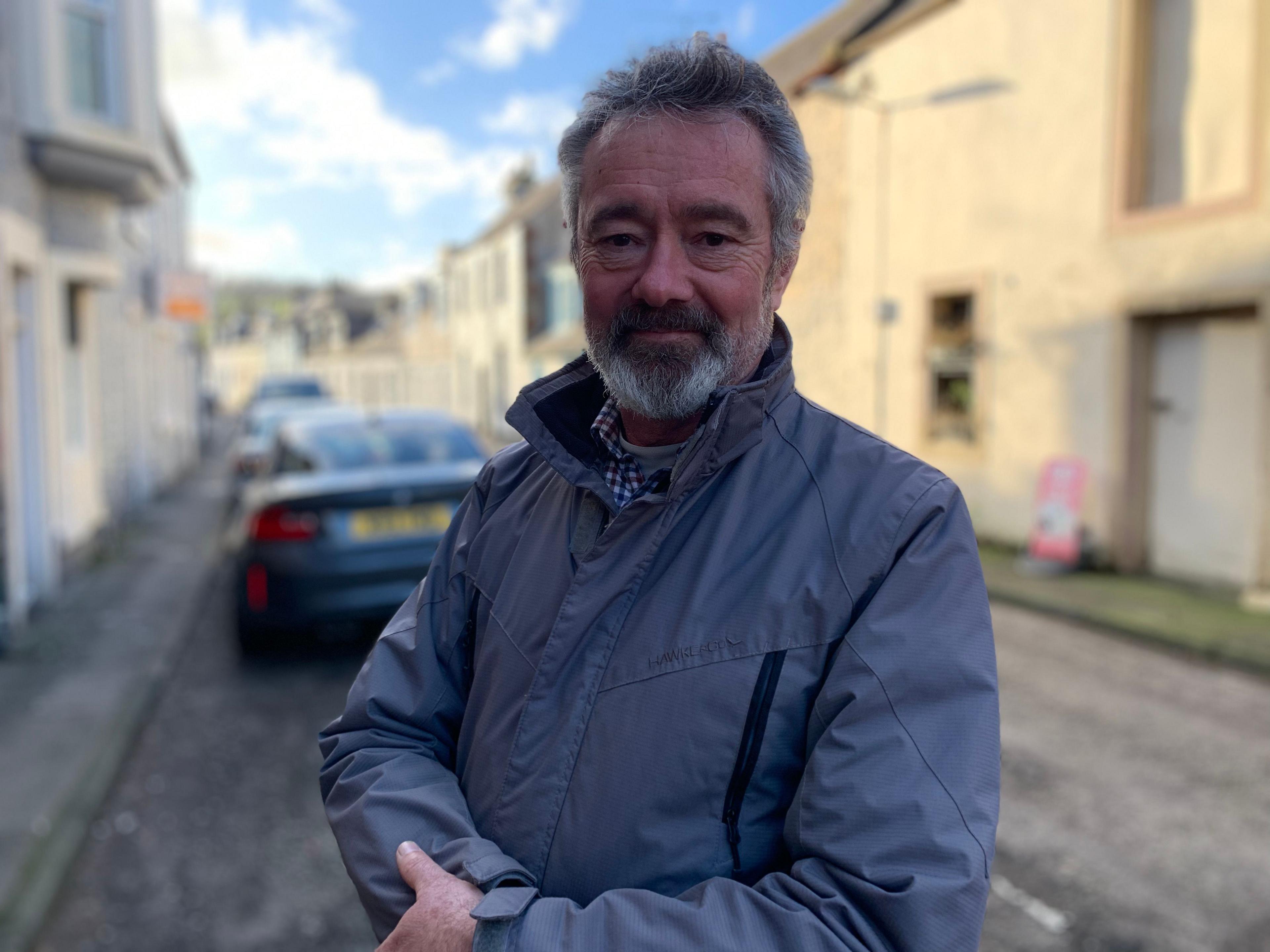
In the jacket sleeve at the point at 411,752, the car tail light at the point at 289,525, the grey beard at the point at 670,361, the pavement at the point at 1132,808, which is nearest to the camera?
the jacket sleeve at the point at 411,752

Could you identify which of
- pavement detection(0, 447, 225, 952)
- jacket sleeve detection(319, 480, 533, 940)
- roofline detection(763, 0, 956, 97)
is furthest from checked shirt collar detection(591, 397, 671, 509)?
roofline detection(763, 0, 956, 97)

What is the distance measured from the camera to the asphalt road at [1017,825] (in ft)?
10.8

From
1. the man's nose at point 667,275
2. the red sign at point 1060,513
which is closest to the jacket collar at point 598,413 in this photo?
the man's nose at point 667,275

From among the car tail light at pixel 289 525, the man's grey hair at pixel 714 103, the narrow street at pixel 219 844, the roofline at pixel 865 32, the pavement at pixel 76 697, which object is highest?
the roofline at pixel 865 32

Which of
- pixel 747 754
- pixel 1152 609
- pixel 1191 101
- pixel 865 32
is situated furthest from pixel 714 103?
pixel 865 32

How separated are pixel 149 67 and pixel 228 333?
80759mm

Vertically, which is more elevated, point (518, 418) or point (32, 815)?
point (518, 418)

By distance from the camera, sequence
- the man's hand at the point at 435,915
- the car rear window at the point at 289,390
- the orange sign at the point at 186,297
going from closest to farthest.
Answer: the man's hand at the point at 435,915 < the orange sign at the point at 186,297 < the car rear window at the point at 289,390

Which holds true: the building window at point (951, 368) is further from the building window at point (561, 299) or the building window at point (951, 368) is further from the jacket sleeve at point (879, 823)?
the building window at point (561, 299)

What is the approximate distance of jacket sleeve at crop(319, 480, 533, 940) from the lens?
1375 millimetres

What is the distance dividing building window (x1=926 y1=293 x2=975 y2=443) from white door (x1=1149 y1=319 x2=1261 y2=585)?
93.1 inches

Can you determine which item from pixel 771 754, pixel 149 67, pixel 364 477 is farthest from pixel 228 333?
pixel 771 754

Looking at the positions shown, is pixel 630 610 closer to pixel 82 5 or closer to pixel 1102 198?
pixel 1102 198

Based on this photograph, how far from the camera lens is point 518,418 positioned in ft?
5.22
